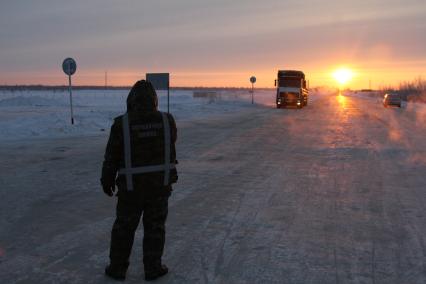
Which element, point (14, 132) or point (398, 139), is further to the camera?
point (14, 132)

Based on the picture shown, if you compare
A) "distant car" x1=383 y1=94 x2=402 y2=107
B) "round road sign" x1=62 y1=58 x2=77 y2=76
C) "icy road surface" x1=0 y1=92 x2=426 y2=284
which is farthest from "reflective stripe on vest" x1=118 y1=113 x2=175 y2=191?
"distant car" x1=383 y1=94 x2=402 y2=107

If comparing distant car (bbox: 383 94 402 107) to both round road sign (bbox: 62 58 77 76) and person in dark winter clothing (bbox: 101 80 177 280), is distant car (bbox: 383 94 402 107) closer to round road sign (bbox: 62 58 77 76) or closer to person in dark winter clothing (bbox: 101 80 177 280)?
round road sign (bbox: 62 58 77 76)

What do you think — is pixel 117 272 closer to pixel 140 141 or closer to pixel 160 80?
pixel 140 141

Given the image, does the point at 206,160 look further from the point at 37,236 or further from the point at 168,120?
the point at 168,120

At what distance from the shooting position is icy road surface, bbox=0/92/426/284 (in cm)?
465

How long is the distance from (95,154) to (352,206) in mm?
7492

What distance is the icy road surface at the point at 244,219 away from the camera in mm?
4652

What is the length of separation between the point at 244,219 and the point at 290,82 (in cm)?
3841

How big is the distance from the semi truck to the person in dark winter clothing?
38456 millimetres

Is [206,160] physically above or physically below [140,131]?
below

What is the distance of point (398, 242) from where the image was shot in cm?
545

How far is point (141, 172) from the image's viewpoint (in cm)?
434

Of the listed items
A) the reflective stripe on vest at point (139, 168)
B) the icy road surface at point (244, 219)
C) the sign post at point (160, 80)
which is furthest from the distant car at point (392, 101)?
the reflective stripe on vest at point (139, 168)

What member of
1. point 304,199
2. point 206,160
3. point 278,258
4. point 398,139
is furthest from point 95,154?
point 398,139
